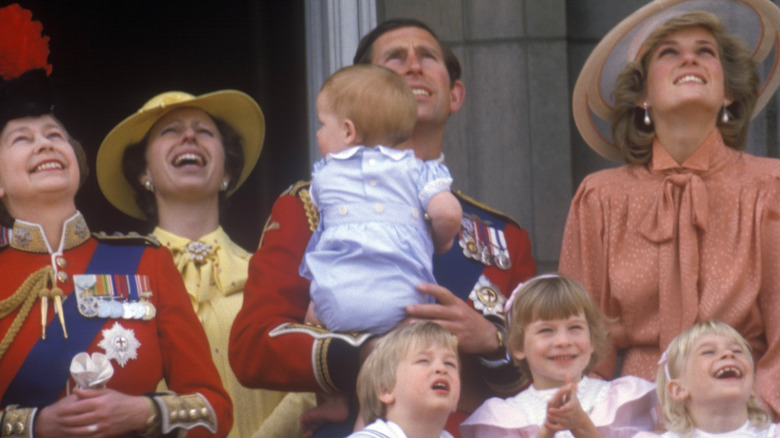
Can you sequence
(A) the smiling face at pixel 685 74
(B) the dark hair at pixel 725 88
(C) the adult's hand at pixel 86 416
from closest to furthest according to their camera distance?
1. (C) the adult's hand at pixel 86 416
2. (A) the smiling face at pixel 685 74
3. (B) the dark hair at pixel 725 88

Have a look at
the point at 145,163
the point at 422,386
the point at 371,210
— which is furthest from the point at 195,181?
the point at 422,386

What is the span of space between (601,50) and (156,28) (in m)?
2.19

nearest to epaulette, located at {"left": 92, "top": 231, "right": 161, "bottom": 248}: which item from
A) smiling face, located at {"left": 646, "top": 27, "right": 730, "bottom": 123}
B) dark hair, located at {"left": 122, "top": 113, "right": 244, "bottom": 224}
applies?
dark hair, located at {"left": 122, "top": 113, "right": 244, "bottom": 224}

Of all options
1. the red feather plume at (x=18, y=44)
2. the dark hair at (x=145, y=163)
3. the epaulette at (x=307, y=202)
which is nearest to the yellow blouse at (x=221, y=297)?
the dark hair at (x=145, y=163)

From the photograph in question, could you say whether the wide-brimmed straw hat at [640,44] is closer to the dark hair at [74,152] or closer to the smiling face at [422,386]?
the smiling face at [422,386]

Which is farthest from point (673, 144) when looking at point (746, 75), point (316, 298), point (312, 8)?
point (312, 8)

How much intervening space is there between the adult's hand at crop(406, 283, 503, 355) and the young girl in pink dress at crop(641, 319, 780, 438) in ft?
1.65

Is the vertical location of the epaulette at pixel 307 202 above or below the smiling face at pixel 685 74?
below

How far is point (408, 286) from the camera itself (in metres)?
4.20

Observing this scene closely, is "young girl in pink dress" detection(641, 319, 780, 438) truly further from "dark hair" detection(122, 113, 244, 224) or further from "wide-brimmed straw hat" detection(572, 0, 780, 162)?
"dark hair" detection(122, 113, 244, 224)

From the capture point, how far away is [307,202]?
178 inches

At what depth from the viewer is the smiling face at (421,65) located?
194 inches

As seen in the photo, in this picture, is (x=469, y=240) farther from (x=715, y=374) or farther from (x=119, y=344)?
(x=119, y=344)

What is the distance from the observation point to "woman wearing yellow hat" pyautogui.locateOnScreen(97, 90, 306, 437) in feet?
16.2
